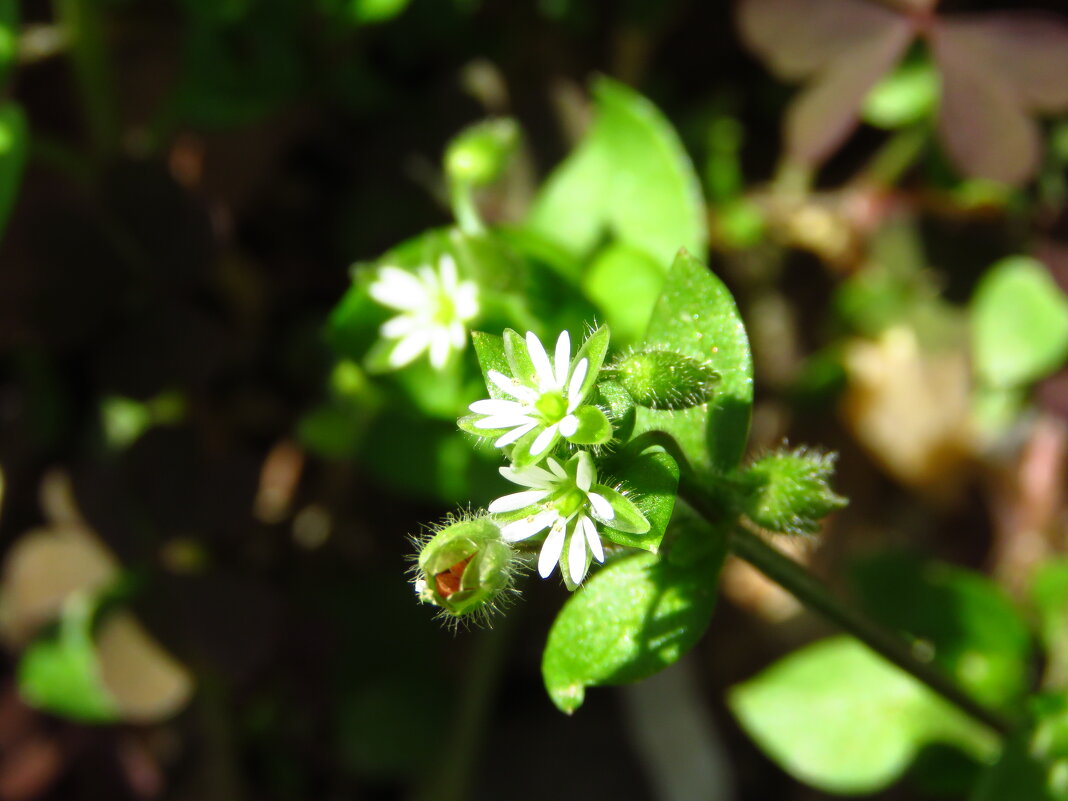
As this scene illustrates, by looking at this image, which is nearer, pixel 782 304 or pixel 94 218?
pixel 94 218

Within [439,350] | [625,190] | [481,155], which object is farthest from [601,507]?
[625,190]

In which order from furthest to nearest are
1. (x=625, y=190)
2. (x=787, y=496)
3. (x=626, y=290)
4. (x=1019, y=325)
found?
(x=1019, y=325)
(x=625, y=190)
(x=626, y=290)
(x=787, y=496)

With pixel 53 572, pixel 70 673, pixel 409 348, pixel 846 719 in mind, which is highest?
pixel 409 348

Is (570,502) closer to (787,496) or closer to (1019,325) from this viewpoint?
(787,496)

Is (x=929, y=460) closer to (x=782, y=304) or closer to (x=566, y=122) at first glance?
(x=782, y=304)

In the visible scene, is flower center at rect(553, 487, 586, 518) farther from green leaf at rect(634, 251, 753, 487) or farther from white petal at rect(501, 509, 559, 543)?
green leaf at rect(634, 251, 753, 487)

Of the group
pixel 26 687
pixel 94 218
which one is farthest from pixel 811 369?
pixel 26 687

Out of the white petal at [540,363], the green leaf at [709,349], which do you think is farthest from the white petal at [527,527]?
the green leaf at [709,349]
